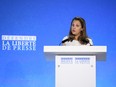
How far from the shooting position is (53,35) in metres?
3.56

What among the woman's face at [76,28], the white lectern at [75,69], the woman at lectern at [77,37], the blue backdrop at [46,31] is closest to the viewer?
the white lectern at [75,69]

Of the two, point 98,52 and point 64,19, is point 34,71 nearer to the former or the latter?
point 64,19

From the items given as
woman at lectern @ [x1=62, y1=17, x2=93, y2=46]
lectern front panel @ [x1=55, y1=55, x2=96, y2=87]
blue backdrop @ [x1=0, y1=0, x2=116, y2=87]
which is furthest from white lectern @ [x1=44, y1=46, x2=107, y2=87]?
blue backdrop @ [x1=0, y1=0, x2=116, y2=87]

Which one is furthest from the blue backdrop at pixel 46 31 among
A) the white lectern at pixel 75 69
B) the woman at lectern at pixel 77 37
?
the white lectern at pixel 75 69

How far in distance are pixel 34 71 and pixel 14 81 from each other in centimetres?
30

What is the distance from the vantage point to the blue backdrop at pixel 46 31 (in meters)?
3.54

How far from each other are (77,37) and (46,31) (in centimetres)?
115

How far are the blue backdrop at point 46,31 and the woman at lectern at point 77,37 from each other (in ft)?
2.73

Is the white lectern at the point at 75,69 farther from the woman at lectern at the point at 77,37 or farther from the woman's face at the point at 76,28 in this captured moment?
the woman's face at the point at 76,28

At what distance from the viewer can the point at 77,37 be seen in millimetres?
2467

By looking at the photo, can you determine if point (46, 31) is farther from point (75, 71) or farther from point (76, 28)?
point (75, 71)

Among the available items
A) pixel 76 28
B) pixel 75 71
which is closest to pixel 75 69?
pixel 75 71

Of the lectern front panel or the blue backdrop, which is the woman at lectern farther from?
the blue backdrop

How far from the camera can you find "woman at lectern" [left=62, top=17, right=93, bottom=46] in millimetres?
2287
